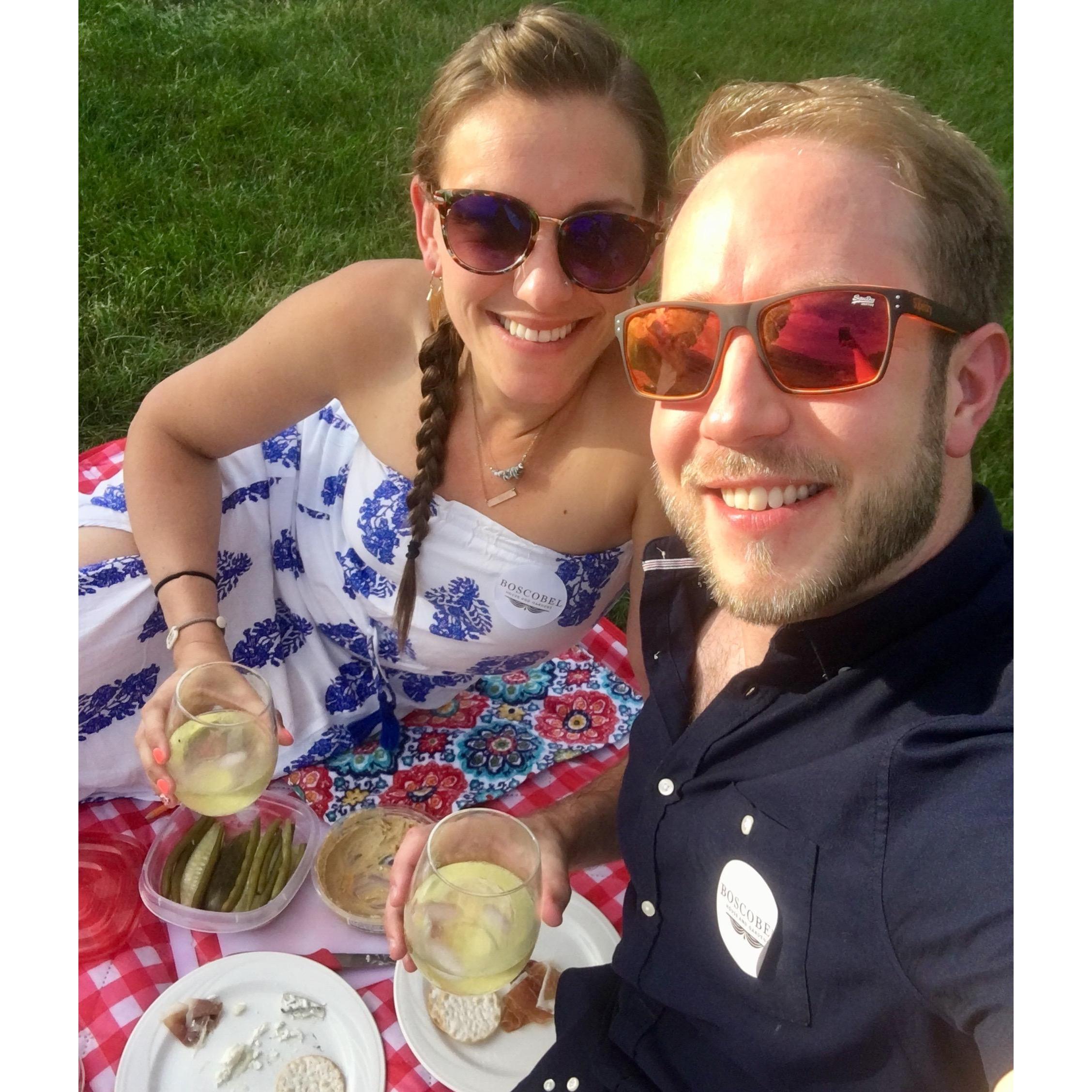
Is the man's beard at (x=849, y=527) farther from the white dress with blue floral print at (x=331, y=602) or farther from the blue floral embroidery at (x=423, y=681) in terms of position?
the blue floral embroidery at (x=423, y=681)

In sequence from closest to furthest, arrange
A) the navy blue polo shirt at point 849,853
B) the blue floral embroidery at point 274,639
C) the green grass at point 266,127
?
the navy blue polo shirt at point 849,853
the blue floral embroidery at point 274,639
the green grass at point 266,127

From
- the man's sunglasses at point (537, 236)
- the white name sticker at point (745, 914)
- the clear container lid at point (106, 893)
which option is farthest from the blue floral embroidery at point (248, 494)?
the white name sticker at point (745, 914)

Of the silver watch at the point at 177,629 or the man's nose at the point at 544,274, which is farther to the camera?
the silver watch at the point at 177,629

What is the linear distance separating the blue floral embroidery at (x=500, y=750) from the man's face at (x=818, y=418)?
1.27 metres

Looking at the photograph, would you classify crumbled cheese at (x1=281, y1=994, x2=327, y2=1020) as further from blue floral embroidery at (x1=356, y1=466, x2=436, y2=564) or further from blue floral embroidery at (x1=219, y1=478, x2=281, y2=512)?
blue floral embroidery at (x1=219, y1=478, x2=281, y2=512)

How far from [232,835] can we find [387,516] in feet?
2.88

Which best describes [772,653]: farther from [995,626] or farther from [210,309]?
[210,309]

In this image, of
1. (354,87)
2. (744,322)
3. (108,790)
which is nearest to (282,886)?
(108,790)

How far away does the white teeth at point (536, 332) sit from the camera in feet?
5.74

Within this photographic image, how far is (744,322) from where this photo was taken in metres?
1.20

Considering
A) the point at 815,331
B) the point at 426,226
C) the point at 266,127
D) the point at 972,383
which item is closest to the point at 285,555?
the point at 426,226

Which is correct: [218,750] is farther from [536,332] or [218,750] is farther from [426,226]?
[426,226]

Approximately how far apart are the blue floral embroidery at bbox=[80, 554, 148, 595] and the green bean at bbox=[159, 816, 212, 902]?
2.05 ft

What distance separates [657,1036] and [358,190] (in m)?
3.94
